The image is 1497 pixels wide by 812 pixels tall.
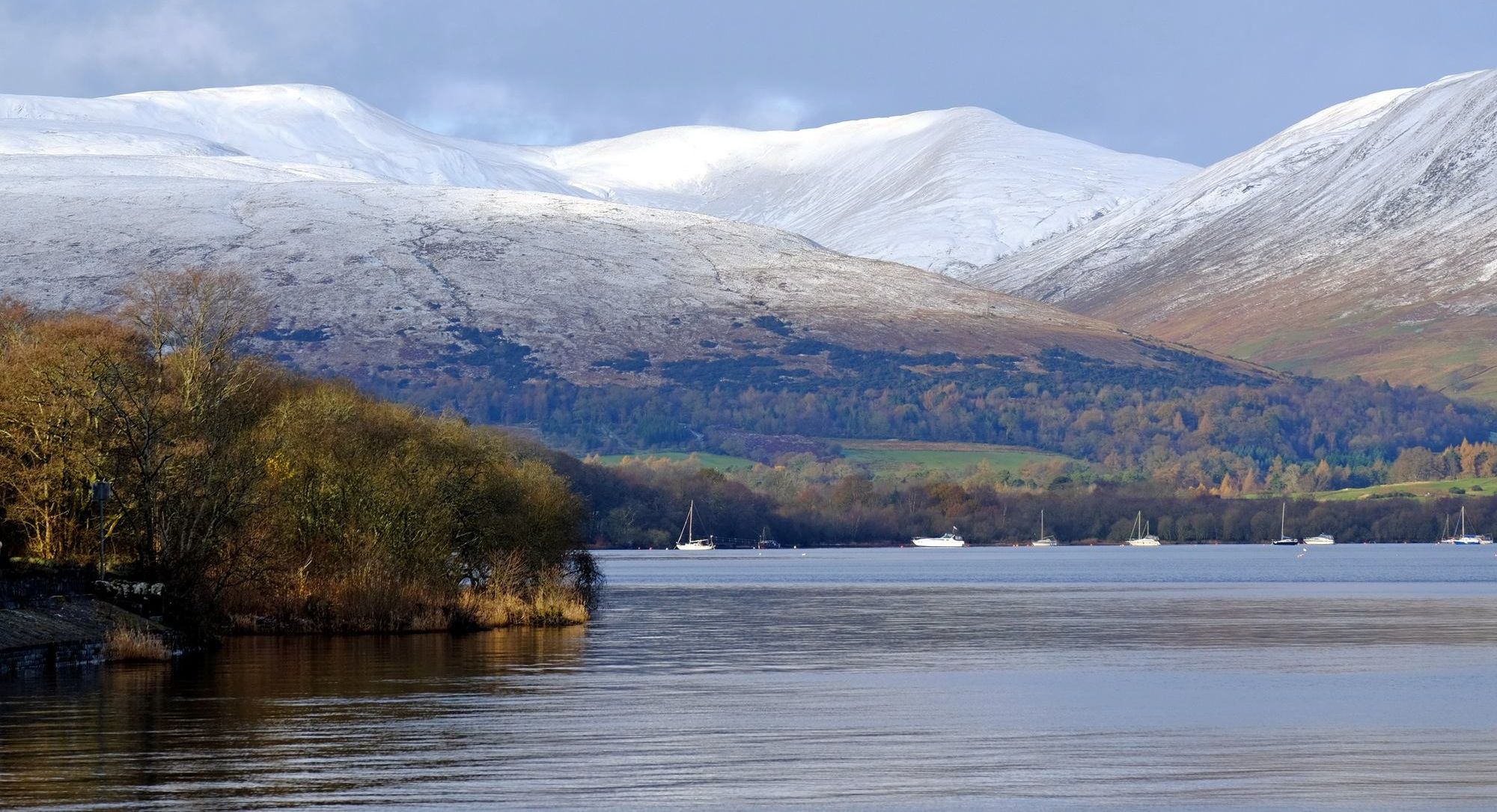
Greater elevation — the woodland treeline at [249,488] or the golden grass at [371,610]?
the woodland treeline at [249,488]

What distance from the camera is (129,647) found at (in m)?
51.2

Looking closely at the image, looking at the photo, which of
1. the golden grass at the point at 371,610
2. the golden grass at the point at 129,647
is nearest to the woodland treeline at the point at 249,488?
the golden grass at the point at 371,610

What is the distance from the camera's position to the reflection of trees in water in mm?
29109

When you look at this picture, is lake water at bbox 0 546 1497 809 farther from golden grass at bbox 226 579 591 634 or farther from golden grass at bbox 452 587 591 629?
golden grass at bbox 226 579 591 634

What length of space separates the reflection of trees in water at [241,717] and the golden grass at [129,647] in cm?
99

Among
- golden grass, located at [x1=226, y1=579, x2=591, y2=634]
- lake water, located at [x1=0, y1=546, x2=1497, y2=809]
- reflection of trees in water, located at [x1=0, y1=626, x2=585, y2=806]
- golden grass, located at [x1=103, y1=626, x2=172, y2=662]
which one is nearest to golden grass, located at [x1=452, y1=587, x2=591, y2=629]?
golden grass, located at [x1=226, y1=579, x2=591, y2=634]

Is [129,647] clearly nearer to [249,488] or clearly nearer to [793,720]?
[249,488]

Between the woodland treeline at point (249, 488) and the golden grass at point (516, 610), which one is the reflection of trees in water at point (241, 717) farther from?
the golden grass at point (516, 610)

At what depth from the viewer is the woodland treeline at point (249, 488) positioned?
5553 centimetres

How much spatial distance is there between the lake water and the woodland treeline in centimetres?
301

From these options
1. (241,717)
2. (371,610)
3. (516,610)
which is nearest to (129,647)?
(241,717)

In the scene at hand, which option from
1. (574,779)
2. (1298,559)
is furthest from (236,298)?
(1298,559)

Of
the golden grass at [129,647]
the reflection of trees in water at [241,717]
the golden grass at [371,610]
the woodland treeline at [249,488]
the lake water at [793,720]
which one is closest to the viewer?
the lake water at [793,720]

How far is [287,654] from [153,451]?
22.1 feet
